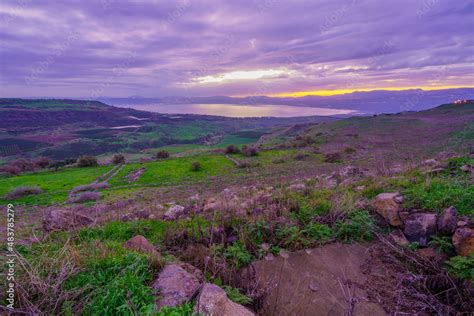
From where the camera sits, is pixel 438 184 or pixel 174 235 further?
pixel 438 184

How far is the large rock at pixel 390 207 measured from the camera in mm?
4277

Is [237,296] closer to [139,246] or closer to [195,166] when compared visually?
[139,246]

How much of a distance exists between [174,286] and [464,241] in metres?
3.65

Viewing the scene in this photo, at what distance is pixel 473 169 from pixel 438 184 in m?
1.75

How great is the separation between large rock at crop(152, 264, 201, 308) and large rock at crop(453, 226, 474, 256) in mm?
3359

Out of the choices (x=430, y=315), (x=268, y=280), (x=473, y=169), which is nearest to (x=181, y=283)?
(x=268, y=280)

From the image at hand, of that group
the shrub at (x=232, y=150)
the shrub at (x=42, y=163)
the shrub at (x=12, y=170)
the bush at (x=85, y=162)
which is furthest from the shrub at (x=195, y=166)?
the shrub at (x=42, y=163)

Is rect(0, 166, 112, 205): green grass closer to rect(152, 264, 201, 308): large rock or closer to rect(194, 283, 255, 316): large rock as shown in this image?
rect(152, 264, 201, 308): large rock

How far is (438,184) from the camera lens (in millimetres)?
4871

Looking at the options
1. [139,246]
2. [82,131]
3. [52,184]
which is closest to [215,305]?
[139,246]

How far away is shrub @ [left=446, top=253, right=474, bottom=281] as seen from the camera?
291 cm

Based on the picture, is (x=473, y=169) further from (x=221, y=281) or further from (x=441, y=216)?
(x=221, y=281)

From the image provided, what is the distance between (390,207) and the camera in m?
4.37

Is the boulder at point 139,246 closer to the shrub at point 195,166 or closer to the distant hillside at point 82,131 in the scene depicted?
the shrub at point 195,166
